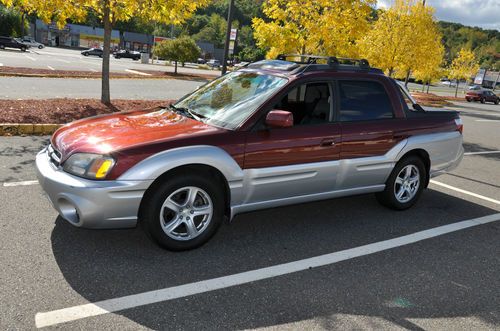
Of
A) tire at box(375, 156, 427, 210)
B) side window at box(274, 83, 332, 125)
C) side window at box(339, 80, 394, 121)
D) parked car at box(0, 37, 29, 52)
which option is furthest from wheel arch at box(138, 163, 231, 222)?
parked car at box(0, 37, 29, 52)

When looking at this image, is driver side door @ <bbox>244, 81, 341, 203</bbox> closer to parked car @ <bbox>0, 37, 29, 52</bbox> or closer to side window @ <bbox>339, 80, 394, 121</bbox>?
side window @ <bbox>339, 80, 394, 121</bbox>

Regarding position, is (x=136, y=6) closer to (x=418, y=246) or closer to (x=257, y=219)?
(x=257, y=219)

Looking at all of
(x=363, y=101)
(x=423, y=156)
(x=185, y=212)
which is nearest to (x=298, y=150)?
(x=363, y=101)

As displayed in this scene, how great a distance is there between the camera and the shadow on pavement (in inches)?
123

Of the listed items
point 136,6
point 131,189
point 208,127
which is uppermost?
point 136,6

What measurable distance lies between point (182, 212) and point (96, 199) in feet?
2.52

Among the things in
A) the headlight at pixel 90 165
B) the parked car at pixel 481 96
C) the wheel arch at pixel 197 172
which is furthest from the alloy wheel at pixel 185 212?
the parked car at pixel 481 96

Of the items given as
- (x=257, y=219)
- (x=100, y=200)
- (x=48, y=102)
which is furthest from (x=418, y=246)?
(x=48, y=102)

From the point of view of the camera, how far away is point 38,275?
3.33 m

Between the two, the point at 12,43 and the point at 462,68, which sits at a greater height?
the point at 462,68

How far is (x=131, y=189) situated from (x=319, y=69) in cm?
245

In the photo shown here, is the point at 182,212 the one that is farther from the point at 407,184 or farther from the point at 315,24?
the point at 315,24

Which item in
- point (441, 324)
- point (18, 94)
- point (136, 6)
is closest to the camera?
point (441, 324)

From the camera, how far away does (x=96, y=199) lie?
3.44 metres
